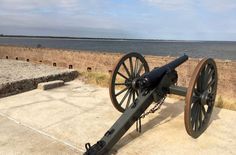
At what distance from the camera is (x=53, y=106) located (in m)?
6.59

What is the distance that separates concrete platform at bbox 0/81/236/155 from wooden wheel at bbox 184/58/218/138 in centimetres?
27

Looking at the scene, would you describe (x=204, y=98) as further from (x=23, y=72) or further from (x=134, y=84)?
(x=23, y=72)

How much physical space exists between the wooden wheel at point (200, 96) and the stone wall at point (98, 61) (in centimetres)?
295

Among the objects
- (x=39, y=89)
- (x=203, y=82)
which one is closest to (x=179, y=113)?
(x=203, y=82)

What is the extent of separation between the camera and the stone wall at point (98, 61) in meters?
7.71

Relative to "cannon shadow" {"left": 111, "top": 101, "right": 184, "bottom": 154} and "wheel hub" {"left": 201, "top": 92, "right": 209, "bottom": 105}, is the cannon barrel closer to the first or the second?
"wheel hub" {"left": 201, "top": 92, "right": 209, "bottom": 105}

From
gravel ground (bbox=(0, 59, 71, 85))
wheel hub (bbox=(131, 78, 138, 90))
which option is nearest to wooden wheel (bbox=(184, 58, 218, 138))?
wheel hub (bbox=(131, 78, 138, 90))

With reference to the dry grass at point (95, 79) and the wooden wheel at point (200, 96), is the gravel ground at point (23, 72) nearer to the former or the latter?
the dry grass at point (95, 79)

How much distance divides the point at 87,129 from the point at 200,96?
6.93ft

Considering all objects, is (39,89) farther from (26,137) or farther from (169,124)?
(169,124)

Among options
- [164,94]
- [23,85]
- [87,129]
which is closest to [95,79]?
[23,85]

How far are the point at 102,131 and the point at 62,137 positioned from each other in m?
0.72

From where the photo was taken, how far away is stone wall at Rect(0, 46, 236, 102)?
771 cm

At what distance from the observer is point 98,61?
11.8 meters
